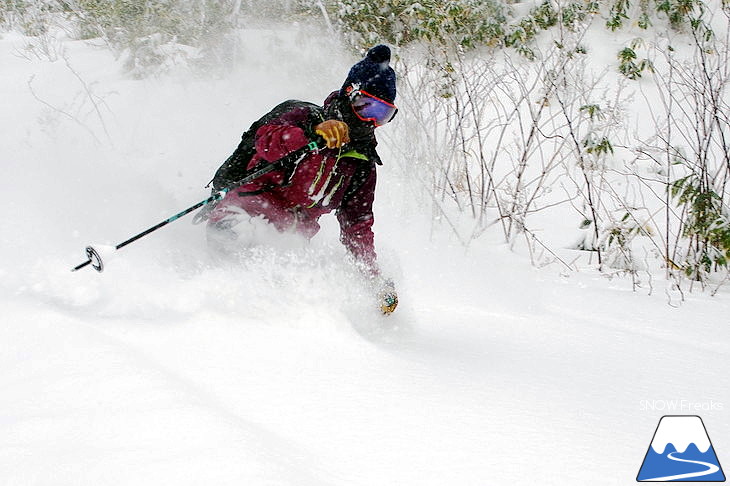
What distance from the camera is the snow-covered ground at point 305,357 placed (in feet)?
4.57

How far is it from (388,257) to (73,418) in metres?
2.76

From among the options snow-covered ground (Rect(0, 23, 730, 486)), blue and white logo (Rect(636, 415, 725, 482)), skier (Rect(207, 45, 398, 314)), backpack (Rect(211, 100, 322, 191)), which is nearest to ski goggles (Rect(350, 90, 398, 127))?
skier (Rect(207, 45, 398, 314))

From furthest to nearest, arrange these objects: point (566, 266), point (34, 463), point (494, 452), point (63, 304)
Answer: point (566, 266), point (63, 304), point (494, 452), point (34, 463)

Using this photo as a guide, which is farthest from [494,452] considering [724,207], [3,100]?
[3,100]

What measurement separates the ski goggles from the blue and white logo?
1.66 m

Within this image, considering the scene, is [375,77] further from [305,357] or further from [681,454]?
[681,454]

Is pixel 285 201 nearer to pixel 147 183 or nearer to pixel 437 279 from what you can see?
pixel 437 279

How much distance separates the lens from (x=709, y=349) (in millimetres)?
2996

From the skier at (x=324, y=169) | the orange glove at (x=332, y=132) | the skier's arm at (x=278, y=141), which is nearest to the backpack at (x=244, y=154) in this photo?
the skier at (x=324, y=169)

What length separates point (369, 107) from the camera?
107 inches

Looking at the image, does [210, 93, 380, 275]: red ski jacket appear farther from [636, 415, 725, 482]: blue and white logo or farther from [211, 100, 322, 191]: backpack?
[636, 415, 725, 482]: blue and white logo

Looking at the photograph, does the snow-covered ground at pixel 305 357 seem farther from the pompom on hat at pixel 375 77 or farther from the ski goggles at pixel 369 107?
the pompom on hat at pixel 375 77

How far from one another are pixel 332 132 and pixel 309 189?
1.37 feet

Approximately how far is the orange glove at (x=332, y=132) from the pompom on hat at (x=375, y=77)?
0.79 feet
